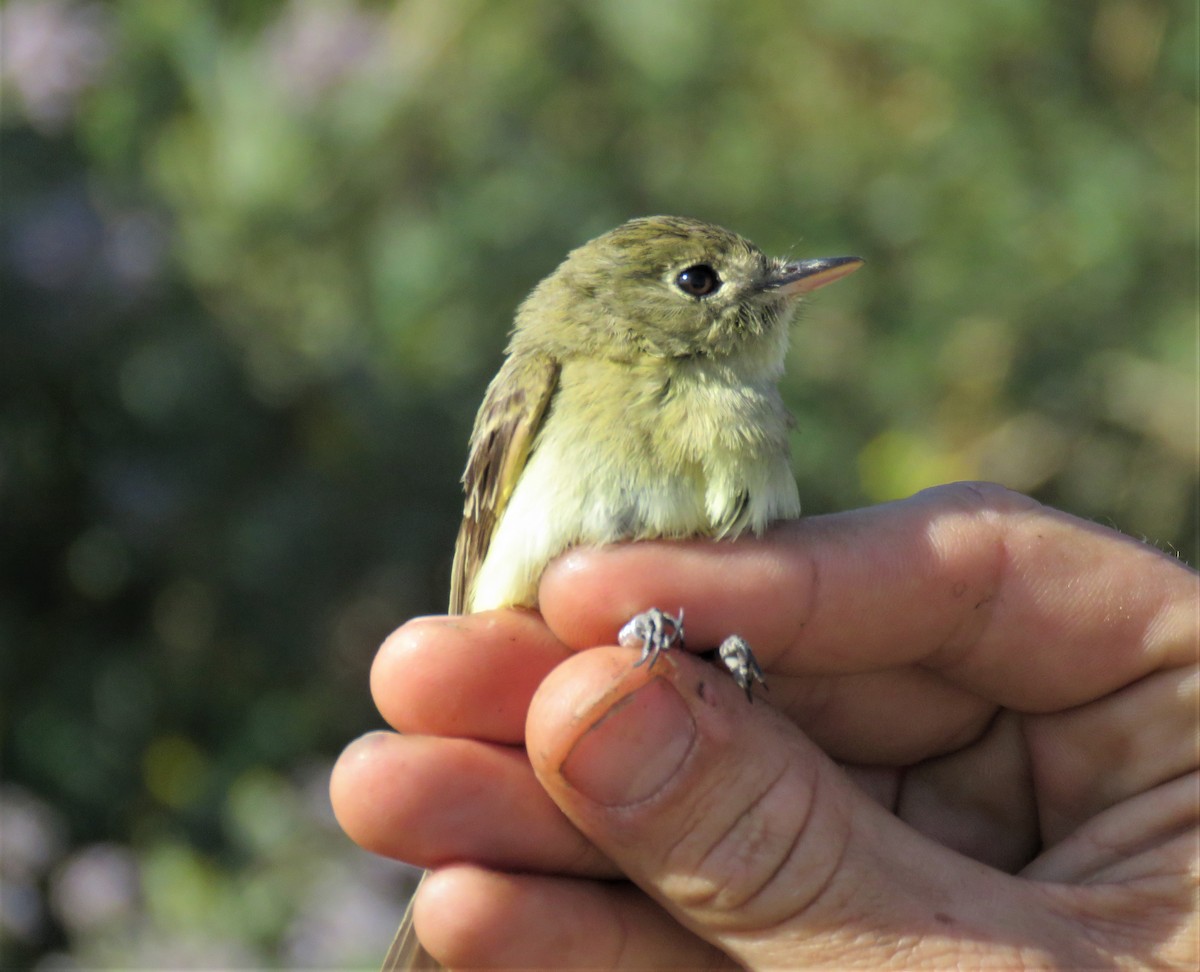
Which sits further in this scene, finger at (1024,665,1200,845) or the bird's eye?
the bird's eye

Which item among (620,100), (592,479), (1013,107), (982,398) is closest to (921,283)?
(982,398)

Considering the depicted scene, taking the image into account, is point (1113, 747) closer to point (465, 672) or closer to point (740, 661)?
point (740, 661)

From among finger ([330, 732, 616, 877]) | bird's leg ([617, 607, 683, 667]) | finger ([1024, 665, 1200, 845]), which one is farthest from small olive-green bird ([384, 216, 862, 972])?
finger ([1024, 665, 1200, 845])

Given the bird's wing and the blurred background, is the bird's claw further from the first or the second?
the blurred background

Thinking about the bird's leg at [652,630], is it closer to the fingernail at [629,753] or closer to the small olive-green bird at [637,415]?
the small olive-green bird at [637,415]

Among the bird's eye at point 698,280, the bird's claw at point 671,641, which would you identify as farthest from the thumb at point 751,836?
the bird's eye at point 698,280

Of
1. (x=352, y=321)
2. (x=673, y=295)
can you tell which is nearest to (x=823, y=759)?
(x=673, y=295)
